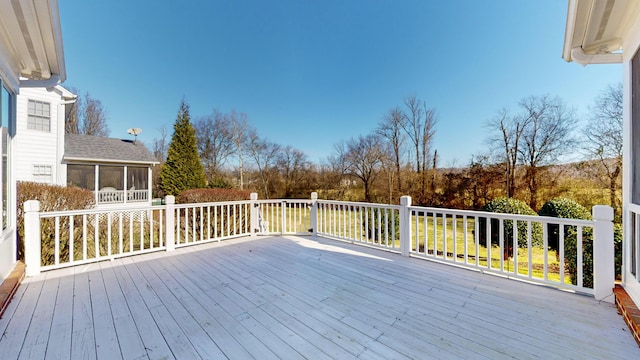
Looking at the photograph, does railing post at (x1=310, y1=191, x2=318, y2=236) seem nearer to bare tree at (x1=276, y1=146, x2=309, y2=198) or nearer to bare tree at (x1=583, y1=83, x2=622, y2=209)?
bare tree at (x1=583, y1=83, x2=622, y2=209)

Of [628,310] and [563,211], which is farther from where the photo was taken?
[563,211]

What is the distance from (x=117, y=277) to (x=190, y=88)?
40.0 feet

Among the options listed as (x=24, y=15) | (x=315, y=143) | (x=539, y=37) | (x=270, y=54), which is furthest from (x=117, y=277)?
(x=315, y=143)

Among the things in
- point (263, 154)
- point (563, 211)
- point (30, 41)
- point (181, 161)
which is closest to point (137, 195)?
point (181, 161)

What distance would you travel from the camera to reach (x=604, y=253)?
224 centimetres

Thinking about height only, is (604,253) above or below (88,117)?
below

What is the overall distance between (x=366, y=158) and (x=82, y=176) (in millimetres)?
13288

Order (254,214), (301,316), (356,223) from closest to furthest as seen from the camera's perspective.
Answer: (301,316) → (356,223) → (254,214)

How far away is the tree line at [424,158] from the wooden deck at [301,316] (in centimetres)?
589

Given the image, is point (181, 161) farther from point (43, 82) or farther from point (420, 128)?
point (420, 128)

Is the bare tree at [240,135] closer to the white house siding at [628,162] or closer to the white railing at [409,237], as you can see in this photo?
the white railing at [409,237]

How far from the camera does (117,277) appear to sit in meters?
2.99

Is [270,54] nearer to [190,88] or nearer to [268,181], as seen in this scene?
[190,88]

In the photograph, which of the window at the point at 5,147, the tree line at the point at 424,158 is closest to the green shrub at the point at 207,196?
the window at the point at 5,147
